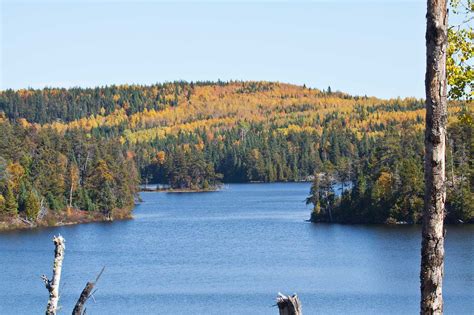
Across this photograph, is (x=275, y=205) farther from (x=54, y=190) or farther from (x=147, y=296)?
(x=147, y=296)

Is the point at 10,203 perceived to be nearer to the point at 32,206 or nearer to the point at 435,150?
the point at 32,206

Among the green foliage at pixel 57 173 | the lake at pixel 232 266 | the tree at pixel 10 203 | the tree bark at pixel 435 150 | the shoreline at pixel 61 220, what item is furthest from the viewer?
the green foliage at pixel 57 173

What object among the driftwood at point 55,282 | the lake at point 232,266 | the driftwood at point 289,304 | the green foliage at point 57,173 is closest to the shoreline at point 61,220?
the green foliage at point 57,173

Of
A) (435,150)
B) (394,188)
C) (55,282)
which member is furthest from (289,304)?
(394,188)

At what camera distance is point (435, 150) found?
28.2ft

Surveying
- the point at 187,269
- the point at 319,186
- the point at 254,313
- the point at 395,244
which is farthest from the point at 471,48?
the point at 319,186

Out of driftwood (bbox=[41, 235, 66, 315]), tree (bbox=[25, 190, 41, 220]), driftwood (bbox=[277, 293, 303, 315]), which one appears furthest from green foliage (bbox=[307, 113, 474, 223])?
driftwood (bbox=[277, 293, 303, 315])

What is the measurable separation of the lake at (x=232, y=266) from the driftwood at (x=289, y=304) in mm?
15578

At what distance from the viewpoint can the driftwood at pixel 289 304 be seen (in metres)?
8.62

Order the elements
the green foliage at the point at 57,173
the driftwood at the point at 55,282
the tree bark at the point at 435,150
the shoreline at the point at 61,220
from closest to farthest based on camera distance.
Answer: the tree bark at the point at 435,150, the driftwood at the point at 55,282, the shoreline at the point at 61,220, the green foliage at the point at 57,173

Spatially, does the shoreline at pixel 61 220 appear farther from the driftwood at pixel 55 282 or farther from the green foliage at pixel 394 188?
the driftwood at pixel 55 282

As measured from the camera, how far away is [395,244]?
2601 inches

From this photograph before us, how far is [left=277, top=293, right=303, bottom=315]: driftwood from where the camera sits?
8.62 meters

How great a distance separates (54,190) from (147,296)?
50.7 m
